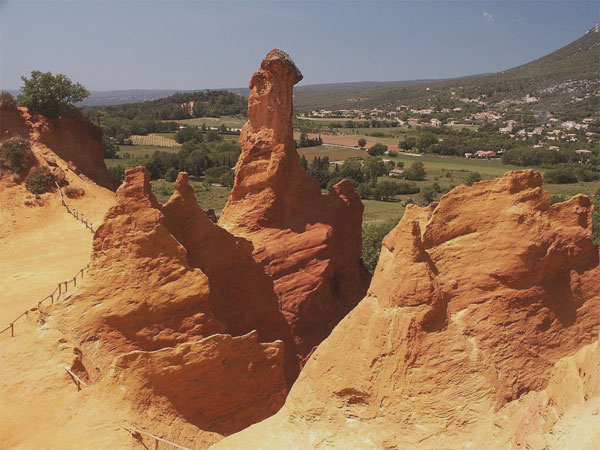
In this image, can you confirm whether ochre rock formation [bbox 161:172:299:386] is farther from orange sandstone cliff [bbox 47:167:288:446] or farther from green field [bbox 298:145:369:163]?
green field [bbox 298:145:369:163]

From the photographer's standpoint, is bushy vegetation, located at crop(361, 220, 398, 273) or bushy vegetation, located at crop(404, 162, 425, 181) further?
bushy vegetation, located at crop(404, 162, 425, 181)

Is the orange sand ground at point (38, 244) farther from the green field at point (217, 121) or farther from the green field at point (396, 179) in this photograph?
the green field at point (217, 121)

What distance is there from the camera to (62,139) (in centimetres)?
3528

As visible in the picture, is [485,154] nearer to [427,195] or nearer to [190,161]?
[427,195]

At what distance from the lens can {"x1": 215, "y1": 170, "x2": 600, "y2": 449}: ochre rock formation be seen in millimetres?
8734

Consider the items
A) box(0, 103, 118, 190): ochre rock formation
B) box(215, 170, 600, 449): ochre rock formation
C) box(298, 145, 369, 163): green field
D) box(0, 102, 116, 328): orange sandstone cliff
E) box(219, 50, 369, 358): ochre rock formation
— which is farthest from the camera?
box(298, 145, 369, 163): green field

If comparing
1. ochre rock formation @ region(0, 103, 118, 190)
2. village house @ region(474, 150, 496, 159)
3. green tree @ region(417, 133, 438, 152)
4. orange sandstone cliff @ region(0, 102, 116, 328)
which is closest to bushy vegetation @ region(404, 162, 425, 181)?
village house @ region(474, 150, 496, 159)

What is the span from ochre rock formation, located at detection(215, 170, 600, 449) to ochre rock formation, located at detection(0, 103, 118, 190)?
27.7 metres

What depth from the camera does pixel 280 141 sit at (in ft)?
64.7

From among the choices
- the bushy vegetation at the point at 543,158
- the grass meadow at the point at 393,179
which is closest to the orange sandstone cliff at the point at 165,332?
the grass meadow at the point at 393,179

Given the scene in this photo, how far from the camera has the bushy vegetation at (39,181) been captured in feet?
101

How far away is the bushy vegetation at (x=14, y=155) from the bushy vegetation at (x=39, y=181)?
3.34ft

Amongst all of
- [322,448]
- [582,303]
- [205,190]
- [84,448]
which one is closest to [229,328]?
[84,448]

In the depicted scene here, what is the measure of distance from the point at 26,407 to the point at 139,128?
12300 centimetres
